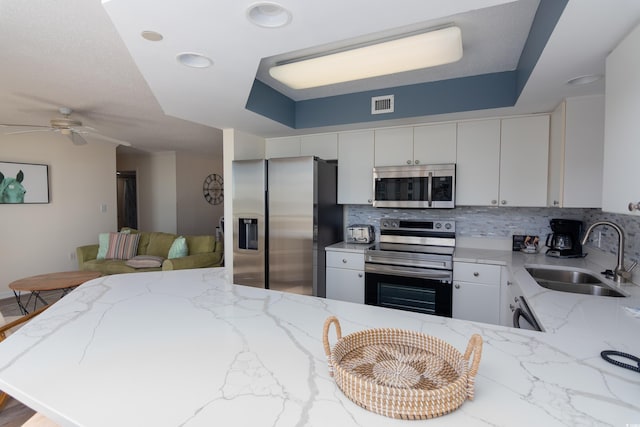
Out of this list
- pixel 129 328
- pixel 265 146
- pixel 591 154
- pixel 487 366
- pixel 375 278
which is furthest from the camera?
pixel 265 146

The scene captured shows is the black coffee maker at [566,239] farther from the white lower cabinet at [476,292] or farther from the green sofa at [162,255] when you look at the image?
the green sofa at [162,255]

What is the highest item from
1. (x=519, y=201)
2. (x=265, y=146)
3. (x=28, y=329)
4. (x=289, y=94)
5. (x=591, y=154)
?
(x=289, y=94)

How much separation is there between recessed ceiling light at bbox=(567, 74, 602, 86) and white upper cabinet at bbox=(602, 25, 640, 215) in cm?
33

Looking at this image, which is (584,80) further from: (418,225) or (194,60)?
(194,60)

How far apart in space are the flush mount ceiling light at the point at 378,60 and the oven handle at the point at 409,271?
1555 mm

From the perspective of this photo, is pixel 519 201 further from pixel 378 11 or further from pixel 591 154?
pixel 378 11

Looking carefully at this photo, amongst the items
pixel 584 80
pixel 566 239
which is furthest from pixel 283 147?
pixel 566 239

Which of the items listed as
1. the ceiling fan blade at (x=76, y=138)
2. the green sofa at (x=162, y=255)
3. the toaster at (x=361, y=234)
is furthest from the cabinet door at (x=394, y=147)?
the ceiling fan blade at (x=76, y=138)

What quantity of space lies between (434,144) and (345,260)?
4.35 ft

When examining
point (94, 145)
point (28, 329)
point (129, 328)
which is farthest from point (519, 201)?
point (94, 145)

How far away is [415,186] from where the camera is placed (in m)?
2.85

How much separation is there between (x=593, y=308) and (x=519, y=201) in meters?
1.38

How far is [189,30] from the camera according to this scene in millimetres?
1317

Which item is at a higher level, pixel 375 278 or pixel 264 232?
pixel 264 232
